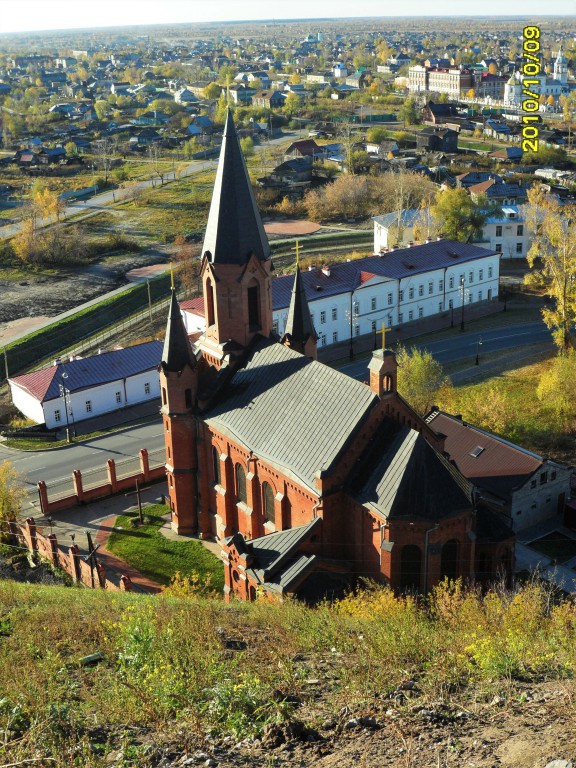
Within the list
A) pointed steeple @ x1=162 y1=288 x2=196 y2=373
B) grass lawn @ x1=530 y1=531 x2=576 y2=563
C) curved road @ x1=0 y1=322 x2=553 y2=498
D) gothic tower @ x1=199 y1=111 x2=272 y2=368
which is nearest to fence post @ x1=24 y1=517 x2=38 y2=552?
curved road @ x1=0 y1=322 x2=553 y2=498

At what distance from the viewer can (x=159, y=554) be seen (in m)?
43.2

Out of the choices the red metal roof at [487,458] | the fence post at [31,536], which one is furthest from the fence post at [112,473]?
the red metal roof at [487,458]

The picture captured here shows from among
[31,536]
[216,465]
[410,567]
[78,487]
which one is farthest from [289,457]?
[78,487]

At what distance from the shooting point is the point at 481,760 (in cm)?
1841

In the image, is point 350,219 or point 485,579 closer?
point 485,579

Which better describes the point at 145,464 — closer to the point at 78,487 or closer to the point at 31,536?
the point at 78,487

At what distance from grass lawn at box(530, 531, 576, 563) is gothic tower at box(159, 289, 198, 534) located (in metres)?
18.6

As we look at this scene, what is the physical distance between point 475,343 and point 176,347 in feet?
130

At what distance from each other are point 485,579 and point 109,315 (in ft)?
195

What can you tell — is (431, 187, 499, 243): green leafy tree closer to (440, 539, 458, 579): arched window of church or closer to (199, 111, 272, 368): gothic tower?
(199, 111, 272, 368): gothic tower

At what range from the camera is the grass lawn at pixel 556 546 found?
42.4m

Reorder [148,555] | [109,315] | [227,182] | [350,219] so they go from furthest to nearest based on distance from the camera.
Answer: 1. [350,219]
2. [109,315]
3. [148,555]
4. [227,182]

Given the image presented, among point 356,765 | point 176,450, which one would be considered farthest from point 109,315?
point 356,765

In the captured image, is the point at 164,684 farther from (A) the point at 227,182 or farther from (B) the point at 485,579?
(A) the point at 227,182
